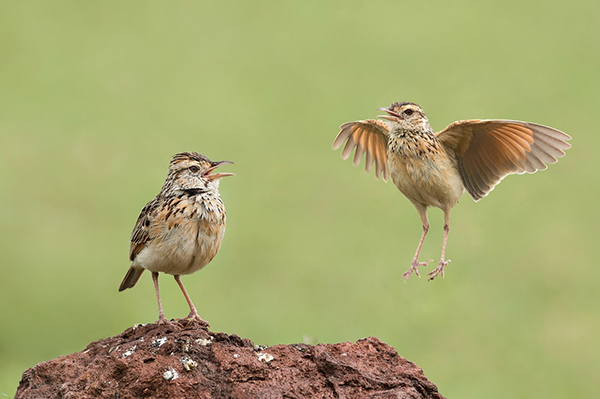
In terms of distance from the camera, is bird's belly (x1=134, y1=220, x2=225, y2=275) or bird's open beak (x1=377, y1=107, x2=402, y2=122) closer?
bird's belly (x1=134, y1=220, x2=225, y2=275)

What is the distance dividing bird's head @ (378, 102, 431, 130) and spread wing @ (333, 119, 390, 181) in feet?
2.56

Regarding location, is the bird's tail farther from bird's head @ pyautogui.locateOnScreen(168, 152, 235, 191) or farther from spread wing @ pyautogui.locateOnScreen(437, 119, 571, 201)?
spread wing @ pyautogui.locateOnScreen(437, 119, 571, 201)

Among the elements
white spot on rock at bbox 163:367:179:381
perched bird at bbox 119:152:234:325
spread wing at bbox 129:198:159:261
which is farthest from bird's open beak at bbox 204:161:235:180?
white spot on rock at bbox 163:367:179:381

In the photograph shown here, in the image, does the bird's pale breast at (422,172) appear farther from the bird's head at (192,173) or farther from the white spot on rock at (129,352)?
the white spot on rock at (129,352)

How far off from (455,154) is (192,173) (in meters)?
2.53

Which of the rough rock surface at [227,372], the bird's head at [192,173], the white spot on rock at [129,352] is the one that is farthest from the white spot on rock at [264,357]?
the bird's head at [192,173]

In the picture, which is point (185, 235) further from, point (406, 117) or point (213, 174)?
point (406, 117)

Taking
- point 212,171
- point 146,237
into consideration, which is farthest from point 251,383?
point 212,171

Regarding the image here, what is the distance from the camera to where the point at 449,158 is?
24.8 feet

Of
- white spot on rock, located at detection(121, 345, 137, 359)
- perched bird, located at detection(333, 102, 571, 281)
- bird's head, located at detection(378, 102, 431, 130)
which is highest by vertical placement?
bird's head, located at detection(378, 102, 431, 130)

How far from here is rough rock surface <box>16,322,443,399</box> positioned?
486 centimetres

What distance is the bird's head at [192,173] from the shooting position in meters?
6.54

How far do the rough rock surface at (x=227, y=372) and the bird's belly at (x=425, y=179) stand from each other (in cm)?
215

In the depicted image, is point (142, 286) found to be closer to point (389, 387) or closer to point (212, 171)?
point (212, 171)
